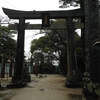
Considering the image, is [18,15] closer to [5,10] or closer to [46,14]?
[5,10]

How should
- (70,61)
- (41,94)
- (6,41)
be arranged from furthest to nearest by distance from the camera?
(6,41) < (70,61) < (41,94)

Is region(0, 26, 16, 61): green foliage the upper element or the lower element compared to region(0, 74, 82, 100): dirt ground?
upper

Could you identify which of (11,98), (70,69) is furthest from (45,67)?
(11,98)

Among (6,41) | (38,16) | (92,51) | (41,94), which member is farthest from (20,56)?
(92,51)

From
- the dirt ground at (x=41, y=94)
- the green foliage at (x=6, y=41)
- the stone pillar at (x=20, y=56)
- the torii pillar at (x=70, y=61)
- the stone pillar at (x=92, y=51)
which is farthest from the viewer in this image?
the green foliage at (x=6, y=41)

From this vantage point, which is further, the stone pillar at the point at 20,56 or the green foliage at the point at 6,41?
the green foliage at the point at 6,41

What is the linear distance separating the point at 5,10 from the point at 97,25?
7.71 meters

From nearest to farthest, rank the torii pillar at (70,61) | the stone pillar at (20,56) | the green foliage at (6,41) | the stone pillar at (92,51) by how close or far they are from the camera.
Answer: the stone pillar at (92,51)
the stone pillar at (20,56)
the torii pillar at (70,61)
the green foliage at (6,41)

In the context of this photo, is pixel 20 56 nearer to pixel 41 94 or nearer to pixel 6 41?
pixel 41 94

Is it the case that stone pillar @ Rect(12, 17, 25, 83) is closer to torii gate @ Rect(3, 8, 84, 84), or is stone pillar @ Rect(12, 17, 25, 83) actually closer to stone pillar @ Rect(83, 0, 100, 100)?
torii gate @ Rect(3, 8, 84, 84)

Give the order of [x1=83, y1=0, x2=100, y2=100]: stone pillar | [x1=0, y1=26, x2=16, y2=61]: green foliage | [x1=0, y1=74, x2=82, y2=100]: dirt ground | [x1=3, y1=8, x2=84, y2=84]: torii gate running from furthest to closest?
[x1=0, y1=26, x2=16, y2=61]: green foliage, [x1=3, y1=8, x2=84, y2=84]: torii gate, [x1=0, y1=74, x2=82, y2=100]: dirt ground, [x1=83, y1=0, x2=100, y2=100]: stone pillar

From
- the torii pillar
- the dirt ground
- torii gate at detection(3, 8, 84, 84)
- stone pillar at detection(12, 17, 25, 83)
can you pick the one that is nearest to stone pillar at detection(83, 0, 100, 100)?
the dirt ground

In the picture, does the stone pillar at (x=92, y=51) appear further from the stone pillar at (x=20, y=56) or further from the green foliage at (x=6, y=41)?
the green foliage at (x=6, y=41)

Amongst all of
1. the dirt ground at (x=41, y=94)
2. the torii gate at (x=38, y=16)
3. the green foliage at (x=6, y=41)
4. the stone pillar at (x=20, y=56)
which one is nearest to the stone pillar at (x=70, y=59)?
the torii gate at (x=38, y=16)
